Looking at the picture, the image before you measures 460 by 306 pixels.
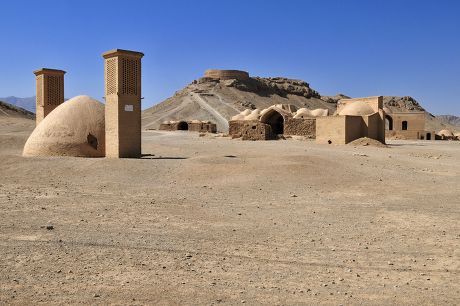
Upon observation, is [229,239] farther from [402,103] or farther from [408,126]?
[402,103]

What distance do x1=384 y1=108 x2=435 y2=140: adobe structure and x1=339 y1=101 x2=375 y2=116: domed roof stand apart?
9.42 meters

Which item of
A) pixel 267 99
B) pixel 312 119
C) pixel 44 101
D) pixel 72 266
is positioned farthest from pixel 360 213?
pixel 267 99

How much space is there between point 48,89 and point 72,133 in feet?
13.2

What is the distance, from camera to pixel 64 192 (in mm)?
8758

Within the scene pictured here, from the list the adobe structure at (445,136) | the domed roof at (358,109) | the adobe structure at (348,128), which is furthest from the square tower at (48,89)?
the adobe structure at (445,136)

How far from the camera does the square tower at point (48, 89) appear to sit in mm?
17875

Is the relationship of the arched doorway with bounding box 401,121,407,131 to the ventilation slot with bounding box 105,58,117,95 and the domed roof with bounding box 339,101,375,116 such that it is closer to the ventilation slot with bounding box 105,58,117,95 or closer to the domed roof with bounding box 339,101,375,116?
the domed roof with bounding box 339,101,375,116

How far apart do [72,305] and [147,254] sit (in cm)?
135

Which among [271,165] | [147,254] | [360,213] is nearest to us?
[147,254]

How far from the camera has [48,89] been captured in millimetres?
18047

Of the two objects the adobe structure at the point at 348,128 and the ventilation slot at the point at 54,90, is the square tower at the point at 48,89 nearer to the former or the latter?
the ventilation slot at the point at 54,90

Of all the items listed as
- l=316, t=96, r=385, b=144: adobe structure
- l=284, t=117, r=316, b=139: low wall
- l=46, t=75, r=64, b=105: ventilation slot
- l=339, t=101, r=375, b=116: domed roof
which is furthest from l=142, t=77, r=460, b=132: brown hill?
l=46, t=75, r=64, b=105: ventilation slot

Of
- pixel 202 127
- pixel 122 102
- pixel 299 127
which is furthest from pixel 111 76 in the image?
pixel 202 127

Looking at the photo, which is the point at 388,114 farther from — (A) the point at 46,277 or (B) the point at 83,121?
(A) the point at 46,277
